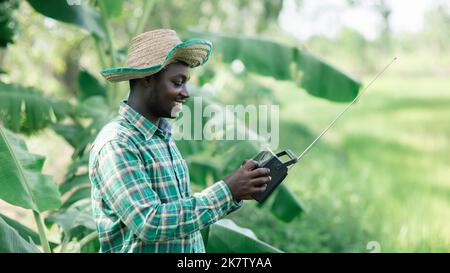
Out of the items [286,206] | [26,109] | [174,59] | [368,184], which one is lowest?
[368,184]

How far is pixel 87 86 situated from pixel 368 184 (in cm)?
373

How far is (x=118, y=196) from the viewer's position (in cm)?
175

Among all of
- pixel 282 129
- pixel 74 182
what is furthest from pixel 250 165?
pixel 282 129

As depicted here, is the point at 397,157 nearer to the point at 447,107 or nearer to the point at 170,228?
the point at 447,107

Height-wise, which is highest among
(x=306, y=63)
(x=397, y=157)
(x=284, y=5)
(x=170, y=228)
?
(x=284, y=5)

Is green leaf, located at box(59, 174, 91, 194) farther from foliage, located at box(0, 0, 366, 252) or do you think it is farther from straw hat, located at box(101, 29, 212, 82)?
straw hat, located at box(101, 29, 212, 82)

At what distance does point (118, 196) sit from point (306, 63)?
9.18 ft

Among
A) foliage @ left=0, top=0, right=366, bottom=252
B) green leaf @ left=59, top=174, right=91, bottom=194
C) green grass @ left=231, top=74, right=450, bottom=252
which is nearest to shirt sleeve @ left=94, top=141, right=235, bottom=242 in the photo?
foliage @ left=0, top=0, right=366, bottom=252

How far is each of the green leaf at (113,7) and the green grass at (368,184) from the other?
2319 millimetres

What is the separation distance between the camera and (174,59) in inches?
76.8

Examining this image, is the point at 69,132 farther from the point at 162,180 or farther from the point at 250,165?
the point at 250,165

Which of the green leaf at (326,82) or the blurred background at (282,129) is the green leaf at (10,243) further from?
the green leaf at (326,82)
